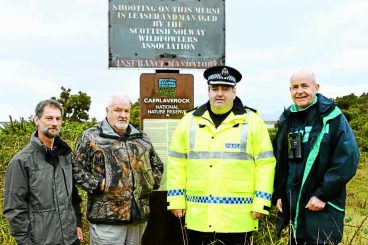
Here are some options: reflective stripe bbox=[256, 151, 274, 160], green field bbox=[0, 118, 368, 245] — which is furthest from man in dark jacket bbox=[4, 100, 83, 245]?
green field bbox=[0, 118, 368, 245]

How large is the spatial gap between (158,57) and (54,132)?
83.4 inches

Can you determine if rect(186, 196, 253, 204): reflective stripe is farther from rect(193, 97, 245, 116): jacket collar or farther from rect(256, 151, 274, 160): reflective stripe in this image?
rect(193, 97, 245, 116): jacket collar

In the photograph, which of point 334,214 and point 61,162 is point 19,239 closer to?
point 61,162

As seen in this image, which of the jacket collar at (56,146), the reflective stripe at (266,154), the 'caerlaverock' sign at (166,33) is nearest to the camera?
the jacket collar at (56,146)

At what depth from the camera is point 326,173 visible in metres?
4.51

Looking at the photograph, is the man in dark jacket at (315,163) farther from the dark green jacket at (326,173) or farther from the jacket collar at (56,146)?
the jacket collar at (56,146)

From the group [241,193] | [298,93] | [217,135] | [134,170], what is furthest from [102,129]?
[298,93]

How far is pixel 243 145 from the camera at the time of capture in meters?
4.95

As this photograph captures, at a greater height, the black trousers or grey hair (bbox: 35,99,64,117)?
grey hair (bbox: 35,99,64,117)

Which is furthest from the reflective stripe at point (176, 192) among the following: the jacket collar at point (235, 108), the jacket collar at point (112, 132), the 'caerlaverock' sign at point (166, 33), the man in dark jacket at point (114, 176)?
the 'caerlaverock' sign at point (166, 33)

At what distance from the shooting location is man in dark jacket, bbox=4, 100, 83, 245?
14.1 ft

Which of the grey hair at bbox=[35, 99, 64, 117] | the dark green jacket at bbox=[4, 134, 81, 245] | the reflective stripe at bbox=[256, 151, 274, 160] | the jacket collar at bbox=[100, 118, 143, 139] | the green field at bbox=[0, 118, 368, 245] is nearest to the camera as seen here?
the dark green jacket at bbox=[4, 134, 81, 245]

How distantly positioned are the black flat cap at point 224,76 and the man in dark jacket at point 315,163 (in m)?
0.61

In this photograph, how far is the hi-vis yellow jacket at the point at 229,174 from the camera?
4.91 meters
